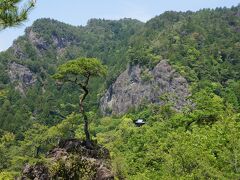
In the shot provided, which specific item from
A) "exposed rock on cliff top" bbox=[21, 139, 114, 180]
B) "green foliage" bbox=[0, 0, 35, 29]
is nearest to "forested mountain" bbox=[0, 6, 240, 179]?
"exposed rock on cliff top" bbox=[21, 139, 114, 180]

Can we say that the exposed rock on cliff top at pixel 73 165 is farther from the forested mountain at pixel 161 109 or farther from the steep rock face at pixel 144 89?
the steep rock face at pixel 144 89

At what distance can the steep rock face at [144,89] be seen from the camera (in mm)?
125250

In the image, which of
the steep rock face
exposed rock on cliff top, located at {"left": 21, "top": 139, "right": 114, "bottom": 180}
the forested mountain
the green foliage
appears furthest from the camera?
the steep rock face

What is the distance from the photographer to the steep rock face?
125 metres

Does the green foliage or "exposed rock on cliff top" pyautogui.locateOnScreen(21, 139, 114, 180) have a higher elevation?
the green foliage

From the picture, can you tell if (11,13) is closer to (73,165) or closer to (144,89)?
(73,165)

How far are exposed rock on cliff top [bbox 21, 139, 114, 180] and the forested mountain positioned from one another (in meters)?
0.53

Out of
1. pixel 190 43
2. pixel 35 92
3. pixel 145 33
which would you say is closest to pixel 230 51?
pixel 190 43

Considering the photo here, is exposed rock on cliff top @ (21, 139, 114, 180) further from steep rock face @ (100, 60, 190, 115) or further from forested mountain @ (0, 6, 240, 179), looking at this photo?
steep rock face @ (100, 60, 190, 115)

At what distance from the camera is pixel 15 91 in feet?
614

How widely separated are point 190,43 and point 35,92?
79362 millimetres

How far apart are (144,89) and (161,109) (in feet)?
164

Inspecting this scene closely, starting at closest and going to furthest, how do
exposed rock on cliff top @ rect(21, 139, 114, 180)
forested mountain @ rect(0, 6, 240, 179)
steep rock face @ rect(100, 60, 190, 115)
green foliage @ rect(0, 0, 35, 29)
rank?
green foliage @ rect(0, 0, 35, 29)
exposed rock on cliff top @ rect(21, 139, 114, 180)
forested mountain @ rect(0, 6, 240, 179)
steep rock face @ rect(100, 60, 190, 115)

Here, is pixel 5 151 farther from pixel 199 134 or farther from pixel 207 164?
pixel 207 164
